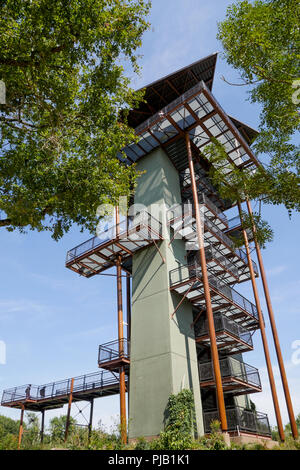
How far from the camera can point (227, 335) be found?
19.6m

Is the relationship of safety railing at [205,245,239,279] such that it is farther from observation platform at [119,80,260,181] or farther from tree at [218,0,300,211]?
tree at [218,0,300,211]

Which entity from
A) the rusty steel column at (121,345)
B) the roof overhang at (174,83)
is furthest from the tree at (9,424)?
the roof overhang at (174,83)

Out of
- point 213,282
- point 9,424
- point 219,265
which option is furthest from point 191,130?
point 9,424

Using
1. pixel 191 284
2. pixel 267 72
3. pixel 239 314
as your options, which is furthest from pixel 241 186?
pixel 239 314

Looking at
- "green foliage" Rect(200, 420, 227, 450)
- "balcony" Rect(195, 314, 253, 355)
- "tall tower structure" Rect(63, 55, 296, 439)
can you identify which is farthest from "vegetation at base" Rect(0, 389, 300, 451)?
"balcony" Rect(195, 314, 253, 355)

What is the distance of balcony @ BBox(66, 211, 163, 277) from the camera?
21.3 meters

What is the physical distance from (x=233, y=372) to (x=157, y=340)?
4.81 metres

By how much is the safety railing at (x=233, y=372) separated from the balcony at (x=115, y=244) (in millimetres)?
8181

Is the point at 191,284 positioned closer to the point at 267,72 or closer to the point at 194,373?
the point at 194,373

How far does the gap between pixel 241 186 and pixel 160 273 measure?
886 cm

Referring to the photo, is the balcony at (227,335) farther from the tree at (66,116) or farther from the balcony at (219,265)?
the tree at (66,116)

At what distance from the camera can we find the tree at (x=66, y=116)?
9977mm

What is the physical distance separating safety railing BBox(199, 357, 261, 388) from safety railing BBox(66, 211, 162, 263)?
827cm

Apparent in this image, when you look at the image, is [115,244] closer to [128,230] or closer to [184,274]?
[128,230]
